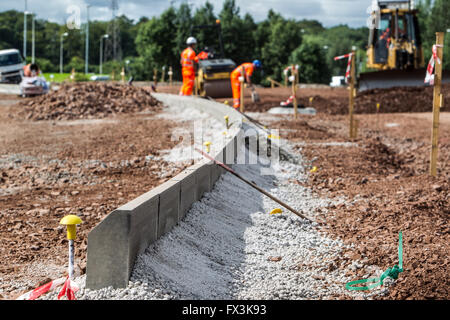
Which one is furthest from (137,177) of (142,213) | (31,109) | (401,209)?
(31,109)

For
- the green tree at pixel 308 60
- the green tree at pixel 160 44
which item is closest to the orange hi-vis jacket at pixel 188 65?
the green tree at pixel 308 60

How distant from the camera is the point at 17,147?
1252 centimetres

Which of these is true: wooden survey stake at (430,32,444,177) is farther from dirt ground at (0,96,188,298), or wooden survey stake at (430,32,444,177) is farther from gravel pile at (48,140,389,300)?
dirt ground at (0,96,188,298)

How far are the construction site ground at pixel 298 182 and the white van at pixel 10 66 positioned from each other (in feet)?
66.1

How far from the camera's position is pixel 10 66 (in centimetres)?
3712

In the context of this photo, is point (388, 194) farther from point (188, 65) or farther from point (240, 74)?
point (188, 65)

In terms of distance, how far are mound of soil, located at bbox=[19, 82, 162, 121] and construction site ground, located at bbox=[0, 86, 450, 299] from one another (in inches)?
51.0

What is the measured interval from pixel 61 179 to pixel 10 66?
1199 inches

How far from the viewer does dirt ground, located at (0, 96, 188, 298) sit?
5.35m

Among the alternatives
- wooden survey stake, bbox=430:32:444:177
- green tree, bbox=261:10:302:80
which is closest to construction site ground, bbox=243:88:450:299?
wooden survey stake, bbox=430:32:444:177

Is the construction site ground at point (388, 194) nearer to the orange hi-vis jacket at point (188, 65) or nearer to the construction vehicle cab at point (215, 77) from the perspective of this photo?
the orange hi-vis jacket at point (188, 65)

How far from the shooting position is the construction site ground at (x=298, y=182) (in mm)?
5211

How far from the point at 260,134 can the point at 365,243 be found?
624cm
